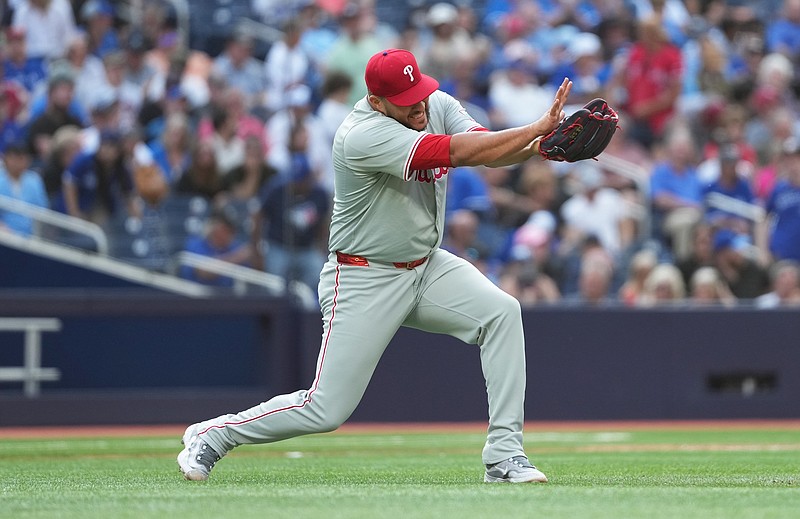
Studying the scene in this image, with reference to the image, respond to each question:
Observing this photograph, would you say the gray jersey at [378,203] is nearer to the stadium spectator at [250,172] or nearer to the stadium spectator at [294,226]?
the stadium spectator at [294,226]

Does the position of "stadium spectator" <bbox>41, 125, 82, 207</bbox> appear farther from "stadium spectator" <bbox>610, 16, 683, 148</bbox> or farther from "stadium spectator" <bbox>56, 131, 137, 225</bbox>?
"stadium spectator" <bbox>610, 16, 683, 148</bbox>

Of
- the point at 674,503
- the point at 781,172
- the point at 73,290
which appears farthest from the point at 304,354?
the point at 674,503

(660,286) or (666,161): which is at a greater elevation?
(666,161)

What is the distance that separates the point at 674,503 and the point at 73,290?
8.33 meters

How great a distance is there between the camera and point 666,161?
1306 centimetres

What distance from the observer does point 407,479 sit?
6078mm

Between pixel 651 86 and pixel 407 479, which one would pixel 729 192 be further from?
pixel 407 479

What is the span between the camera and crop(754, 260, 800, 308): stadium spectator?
11680 mm

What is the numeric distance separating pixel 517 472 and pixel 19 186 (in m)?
7.40

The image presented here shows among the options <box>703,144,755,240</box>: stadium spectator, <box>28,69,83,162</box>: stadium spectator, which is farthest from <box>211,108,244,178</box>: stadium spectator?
<box>703,144,755,240</box>: stadium spectator

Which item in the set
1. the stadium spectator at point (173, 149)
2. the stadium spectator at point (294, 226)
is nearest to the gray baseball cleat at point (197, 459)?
the stadium spectator at point (294, 226)

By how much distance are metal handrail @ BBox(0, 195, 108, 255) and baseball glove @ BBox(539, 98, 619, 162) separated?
7121 millimetres

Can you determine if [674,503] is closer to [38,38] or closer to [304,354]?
[304,354]

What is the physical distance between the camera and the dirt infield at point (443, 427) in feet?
35.8
